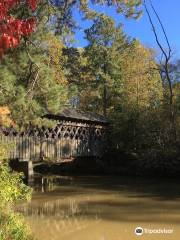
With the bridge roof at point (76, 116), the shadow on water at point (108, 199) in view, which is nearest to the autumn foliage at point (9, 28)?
the shadow on water at point (108, 199)

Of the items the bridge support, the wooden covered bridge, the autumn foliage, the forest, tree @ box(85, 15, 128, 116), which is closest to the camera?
the autumn foliage

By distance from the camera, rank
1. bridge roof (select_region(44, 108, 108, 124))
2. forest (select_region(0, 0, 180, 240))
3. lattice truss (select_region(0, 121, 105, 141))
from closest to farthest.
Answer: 1. forest (select_region(0, 0, 180, 240))
2. lattice truss (select_region(0, 121, 105, 141))
3. bridge roof (select_region(44, 108, 108, 124))

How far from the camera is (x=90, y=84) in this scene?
5200 cm

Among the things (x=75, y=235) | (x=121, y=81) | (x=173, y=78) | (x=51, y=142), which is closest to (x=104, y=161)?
(x=51, y=142)

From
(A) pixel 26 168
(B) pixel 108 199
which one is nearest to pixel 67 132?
(A) pixel 26 168

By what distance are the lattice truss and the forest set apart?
1101mm

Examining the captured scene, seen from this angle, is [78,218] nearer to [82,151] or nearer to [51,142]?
[51,142]

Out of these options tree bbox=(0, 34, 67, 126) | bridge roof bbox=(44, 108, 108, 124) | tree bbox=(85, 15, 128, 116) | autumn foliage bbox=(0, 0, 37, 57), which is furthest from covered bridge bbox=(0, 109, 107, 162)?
autumn foliage bbox=(0, 0, 37, 57)

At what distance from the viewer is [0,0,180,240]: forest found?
13.2 m

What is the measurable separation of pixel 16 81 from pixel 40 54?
185cm

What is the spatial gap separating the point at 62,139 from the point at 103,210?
15.4 metres

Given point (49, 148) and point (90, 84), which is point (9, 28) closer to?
point (49, 148)

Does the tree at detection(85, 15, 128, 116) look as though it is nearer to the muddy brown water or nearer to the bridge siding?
the bridge siding

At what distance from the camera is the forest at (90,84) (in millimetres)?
13159
